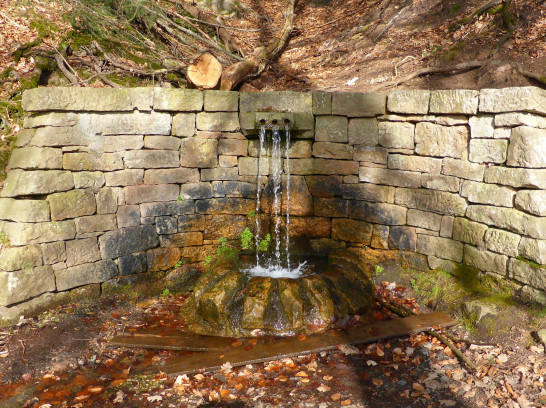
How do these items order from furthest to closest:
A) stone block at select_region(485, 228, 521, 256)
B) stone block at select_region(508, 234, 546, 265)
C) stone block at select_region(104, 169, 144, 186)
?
stone block at select_region(104, 169, 144, 186) → stone block at select_region(485, 228, 521, 256) → stone block at select_region(508, 234, 546, 265)

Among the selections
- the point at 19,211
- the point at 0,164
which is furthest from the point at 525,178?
the point at 0,164

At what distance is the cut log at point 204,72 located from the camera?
537cm

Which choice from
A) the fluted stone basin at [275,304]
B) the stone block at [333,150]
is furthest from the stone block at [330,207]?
the fluted stone basin at [275,304]

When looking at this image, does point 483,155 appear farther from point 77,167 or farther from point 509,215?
point 77,167

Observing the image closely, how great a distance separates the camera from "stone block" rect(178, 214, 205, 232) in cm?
541

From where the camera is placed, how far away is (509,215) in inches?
165

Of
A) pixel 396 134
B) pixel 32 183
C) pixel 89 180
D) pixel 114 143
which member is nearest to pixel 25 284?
pixel 32 183

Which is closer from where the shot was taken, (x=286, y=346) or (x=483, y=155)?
(x=286, y=346)

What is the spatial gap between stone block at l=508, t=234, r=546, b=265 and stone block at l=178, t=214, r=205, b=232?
3707 millimetres

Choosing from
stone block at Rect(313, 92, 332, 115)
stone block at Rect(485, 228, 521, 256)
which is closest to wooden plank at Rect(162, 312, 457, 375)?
stone block at Rect(485, 228, 521, 256)

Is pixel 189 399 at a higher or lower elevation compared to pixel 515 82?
lower

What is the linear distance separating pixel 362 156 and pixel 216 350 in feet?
9.67

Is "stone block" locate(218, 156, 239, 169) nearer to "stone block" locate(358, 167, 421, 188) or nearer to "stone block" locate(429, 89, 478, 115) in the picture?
"stone block" locate(358, 167, 421, 188)

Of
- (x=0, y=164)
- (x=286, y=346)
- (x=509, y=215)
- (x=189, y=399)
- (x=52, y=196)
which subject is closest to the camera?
(x=189, y=399)
